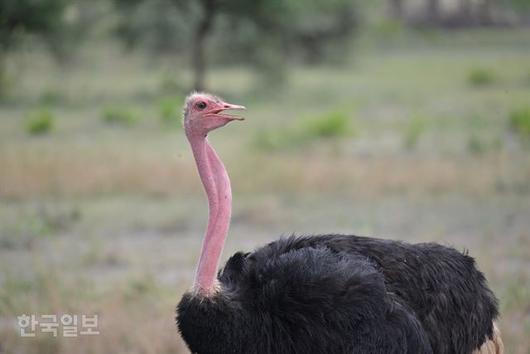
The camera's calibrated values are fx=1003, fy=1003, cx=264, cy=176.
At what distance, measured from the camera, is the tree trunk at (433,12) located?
52188 mm

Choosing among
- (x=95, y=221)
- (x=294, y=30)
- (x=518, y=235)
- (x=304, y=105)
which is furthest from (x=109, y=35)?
(x=518, y=235)

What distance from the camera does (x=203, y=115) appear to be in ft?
17.1

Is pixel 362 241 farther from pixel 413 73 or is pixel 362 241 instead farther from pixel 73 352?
pixel 413 73

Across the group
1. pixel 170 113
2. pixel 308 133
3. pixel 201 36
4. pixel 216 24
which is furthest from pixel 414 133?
pixel 216 24

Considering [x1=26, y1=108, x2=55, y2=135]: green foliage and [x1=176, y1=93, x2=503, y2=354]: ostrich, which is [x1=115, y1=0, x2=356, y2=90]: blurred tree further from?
[x1=176, y1=93, x2=503, y2=354]: ostrich

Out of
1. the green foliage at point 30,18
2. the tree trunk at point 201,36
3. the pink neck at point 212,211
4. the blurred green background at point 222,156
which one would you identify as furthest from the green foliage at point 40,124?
the pink neck at point 212,211

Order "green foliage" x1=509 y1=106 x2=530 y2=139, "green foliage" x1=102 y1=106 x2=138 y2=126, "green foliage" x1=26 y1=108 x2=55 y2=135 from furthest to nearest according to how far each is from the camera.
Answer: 1. "green foliage" x1=102 y1=106 x2=138 y2=126
2. "green foliage" x1=26 y1=108 x2=55 y2=135
3. "green foliage" x1=509 y1=106 x2=530 y2=139

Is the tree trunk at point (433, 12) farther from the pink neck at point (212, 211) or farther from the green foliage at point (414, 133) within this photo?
the pink neck at point (212, 211)

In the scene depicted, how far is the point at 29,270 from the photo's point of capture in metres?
9.34

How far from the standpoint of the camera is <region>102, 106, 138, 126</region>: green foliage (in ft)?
67.8

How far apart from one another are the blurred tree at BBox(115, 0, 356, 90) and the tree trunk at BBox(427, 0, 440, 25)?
20.1 m

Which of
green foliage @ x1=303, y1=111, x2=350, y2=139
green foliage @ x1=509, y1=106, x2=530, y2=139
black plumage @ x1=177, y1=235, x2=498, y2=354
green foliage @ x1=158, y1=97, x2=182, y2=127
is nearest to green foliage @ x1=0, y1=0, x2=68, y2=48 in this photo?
green foliage @ x1=158, y1=97, x2=182, y2=127

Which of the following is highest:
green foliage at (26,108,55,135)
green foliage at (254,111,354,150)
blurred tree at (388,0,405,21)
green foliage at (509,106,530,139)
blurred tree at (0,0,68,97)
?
blurred tree at (0,0,68,97)

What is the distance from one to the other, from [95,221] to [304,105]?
1411cm
